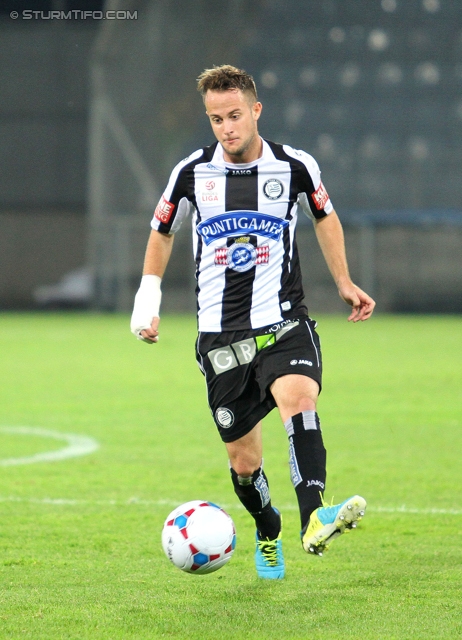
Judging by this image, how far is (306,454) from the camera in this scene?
4320 millimetres

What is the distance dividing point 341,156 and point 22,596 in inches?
1003

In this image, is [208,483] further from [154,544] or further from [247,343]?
[247,343]

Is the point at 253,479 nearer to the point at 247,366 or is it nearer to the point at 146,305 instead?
the point at 247,366

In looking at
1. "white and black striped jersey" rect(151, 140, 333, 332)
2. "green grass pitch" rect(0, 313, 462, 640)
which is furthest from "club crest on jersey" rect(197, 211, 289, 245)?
"green grass pitch" rect(0, 313, 462, 640)

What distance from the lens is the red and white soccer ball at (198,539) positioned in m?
4.34

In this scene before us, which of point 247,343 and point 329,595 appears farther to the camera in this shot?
point 247,343

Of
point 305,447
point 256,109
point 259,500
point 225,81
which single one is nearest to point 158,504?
point 259,500

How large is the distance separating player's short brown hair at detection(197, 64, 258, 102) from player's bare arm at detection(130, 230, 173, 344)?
70 centimetres

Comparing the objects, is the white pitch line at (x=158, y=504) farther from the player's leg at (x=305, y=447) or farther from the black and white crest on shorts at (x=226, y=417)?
the player's leg at (x=305, y=447)

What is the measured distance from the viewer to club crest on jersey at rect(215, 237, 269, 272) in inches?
185

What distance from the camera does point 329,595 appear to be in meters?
4.28

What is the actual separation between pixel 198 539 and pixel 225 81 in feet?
6.16

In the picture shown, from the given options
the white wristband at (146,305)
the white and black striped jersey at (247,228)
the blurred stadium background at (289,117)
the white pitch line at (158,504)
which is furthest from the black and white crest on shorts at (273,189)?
the blurred stadium background at (289,117)

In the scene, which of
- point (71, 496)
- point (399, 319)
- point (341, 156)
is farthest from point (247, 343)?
point (341, 156)
